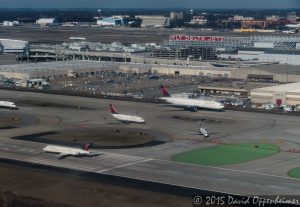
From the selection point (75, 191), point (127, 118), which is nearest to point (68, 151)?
point (75, 191)

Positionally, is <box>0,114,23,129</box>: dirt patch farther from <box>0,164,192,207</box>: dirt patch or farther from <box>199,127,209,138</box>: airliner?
<box>0,164,192,207</box>: dirt patch

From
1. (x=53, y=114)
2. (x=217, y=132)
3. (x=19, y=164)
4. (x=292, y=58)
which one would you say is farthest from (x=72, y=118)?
(x=292, y=58)

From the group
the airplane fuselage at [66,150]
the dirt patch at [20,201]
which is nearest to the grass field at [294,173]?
the airplane fuselage at [66,150]

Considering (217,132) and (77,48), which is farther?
(77,48)

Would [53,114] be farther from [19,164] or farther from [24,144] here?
[19,164]

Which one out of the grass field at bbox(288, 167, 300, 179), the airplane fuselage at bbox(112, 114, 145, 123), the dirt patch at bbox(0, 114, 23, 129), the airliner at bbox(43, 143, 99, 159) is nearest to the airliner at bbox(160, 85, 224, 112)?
the airplane fuselage at bbox(112, 114, 145, 123)

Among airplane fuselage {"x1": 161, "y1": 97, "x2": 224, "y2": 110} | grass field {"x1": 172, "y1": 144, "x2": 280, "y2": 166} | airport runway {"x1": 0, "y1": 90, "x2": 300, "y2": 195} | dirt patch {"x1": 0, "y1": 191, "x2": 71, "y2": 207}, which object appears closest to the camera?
dirt patch {"x1": 0, "y1": 191, "x2": 71, "y2": 207}
